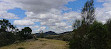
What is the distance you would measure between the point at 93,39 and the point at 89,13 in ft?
28.0

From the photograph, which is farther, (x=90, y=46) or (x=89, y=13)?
(x=89, y=13)

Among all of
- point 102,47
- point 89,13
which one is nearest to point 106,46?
point 102,47

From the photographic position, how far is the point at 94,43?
10727 millimetres

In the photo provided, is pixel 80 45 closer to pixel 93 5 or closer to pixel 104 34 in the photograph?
pixel 104 34

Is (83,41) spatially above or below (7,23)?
below

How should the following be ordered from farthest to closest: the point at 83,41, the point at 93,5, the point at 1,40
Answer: the point at 1,40 → the point at 93,5 → the point at 83,41

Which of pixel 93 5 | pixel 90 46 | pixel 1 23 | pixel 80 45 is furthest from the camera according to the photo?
pixel 1 23

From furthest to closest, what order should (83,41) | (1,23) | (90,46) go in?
(1,23) → (83,41) → (90,46)

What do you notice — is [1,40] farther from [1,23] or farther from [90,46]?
[90,46]

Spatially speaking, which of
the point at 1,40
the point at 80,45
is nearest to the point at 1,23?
the point at 1,40

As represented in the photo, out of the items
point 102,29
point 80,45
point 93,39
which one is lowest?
point 80,45

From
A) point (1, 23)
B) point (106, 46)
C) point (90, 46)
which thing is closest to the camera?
point (106, 46)

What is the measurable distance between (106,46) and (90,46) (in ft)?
6.14

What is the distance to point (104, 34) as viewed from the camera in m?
10.4
